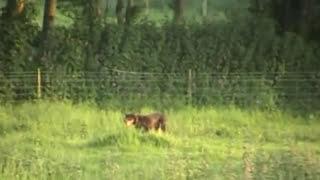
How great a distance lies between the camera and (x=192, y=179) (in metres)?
9.16

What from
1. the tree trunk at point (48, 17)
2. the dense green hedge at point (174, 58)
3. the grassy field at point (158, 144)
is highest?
the tree trunk at point (48, 17)

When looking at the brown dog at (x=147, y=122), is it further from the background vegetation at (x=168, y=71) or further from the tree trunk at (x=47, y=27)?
the tree trunk at (x=47, y=27)

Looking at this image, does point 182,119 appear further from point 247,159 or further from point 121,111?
point 247,159

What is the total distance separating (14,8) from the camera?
23.9 m

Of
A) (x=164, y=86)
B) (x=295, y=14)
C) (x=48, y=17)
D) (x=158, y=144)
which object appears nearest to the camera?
(x=158, y=144)

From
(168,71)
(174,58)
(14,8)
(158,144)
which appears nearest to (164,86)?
(168,71)

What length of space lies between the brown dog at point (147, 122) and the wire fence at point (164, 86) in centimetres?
510

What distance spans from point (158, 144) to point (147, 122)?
2008 mm

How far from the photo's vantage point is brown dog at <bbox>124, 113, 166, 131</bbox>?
56.1 ft

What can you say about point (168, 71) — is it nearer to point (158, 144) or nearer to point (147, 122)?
point (147, 122)

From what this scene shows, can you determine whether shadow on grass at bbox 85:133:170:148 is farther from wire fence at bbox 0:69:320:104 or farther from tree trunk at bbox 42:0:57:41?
tree trunk at bbox 42:0:57:41

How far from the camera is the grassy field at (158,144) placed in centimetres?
973

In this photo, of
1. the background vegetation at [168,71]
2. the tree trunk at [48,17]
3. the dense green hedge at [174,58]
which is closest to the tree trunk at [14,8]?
the background vegetation at [168,71]

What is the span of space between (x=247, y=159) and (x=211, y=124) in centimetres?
965
